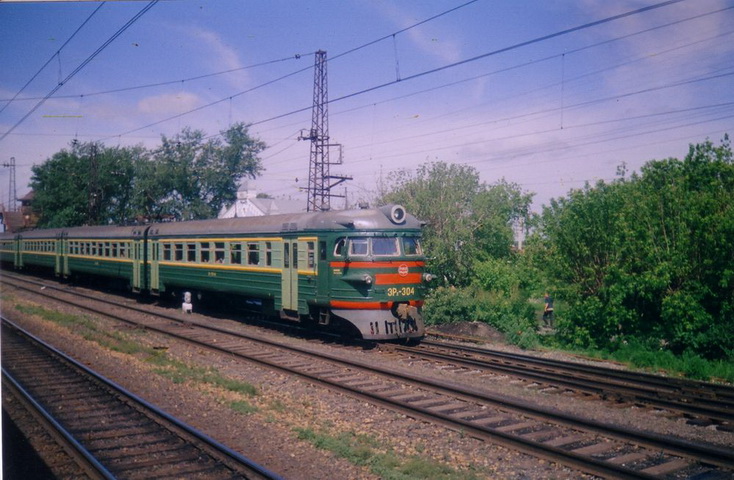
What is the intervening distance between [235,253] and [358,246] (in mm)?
5701

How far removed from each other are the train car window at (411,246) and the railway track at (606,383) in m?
2.51

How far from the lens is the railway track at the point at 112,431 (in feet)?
21.1

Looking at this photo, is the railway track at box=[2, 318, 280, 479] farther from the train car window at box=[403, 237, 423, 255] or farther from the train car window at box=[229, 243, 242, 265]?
the train car window at box=[403, 237, 423, 255]

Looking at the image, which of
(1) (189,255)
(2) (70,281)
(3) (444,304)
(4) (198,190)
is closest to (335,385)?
(3) (444,304)

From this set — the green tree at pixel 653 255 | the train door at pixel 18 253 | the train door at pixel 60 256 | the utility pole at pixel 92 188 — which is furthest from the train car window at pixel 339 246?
the train door at pixel 18 253

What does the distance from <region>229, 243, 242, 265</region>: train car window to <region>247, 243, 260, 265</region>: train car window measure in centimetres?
53

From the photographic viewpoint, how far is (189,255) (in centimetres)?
2012

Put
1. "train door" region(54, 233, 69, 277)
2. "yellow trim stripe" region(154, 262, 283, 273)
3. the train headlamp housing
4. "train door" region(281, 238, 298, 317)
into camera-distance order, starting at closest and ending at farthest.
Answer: the train headlamp housing < "train door" region(281, 238, 298, 317) < "yellow trim stripe" region(154, 262, 283, 273) < "train door" region(54, 233, 69, 277)

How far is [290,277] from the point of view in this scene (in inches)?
598

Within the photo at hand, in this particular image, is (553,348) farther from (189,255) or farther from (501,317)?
(189,255)

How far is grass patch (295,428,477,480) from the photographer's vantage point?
248 inches

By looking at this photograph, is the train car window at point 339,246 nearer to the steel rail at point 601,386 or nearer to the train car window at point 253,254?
the steel rail at point 601,386

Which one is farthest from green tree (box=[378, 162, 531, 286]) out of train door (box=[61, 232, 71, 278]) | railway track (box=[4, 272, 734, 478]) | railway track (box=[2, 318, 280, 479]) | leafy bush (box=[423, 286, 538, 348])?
train door (box=[61, 232, 71, 278])

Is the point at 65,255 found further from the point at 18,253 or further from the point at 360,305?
the point at 360,305
